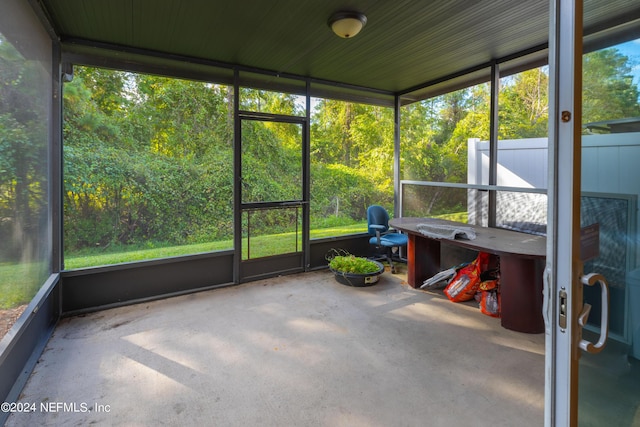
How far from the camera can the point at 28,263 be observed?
2.39 meters

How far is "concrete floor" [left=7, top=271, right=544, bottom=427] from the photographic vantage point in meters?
1.90

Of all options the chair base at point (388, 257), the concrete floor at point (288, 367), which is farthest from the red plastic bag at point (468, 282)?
the chair base at point (388, 257)

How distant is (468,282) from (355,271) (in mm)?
1238

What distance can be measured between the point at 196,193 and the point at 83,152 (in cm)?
140

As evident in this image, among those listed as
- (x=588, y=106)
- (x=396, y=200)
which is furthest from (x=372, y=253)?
(x=588, y=106)

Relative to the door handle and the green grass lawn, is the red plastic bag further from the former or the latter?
the door handle

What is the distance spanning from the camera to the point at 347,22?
2.75m

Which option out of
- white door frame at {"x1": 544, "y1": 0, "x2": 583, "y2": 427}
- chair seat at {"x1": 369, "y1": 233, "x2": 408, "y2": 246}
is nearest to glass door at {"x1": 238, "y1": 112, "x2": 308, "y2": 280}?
chair seat at {"x1": 369, "y1": 233, "x2": 408, "y2": 246}

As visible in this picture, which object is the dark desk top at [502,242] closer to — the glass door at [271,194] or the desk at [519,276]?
the desk at [519,276]

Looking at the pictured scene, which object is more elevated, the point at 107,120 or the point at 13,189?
the point at 107,120

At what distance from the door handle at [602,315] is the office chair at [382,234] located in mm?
3392

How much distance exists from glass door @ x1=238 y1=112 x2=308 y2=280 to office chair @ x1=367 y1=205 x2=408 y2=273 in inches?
36.5

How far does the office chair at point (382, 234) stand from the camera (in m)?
4.39

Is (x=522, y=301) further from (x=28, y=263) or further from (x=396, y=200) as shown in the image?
(x=28, y=263)
